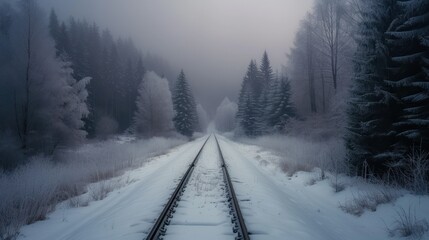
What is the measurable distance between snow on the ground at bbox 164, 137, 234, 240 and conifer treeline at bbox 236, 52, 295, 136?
21146 mm

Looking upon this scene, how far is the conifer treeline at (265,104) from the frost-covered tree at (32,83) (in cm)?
1985

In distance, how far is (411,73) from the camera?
7766mm

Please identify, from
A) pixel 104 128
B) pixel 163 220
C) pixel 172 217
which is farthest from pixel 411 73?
pixel 104 128

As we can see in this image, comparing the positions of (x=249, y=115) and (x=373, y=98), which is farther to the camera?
(x=249, y=115)

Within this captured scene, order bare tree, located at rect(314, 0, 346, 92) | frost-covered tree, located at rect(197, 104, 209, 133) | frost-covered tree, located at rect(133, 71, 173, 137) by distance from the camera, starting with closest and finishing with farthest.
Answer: bare tree, located at rect(314, 0, 346, 92) < frost-covered tree, located at rect(133, 71, 173, 137) < frost-covered tree, located at rect(197, 104, 209, 133)

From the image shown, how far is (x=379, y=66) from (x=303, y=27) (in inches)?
797

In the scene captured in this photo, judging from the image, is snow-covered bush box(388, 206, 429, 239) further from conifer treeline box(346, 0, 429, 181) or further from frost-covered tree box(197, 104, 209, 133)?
frost-covered tree box(197, 104, 209, 133)

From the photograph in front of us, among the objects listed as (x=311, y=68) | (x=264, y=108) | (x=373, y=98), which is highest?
(x=311, y=68)

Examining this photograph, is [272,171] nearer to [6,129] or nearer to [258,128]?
[6,129]

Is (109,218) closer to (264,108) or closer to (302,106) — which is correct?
(302,106)

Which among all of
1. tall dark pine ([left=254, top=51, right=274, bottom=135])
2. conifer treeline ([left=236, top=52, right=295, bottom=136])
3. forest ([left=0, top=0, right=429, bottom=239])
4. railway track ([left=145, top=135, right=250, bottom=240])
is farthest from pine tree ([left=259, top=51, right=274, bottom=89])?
railway track ([left=145, top=135, right=250, bottom=240])

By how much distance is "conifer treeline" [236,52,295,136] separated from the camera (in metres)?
28.8

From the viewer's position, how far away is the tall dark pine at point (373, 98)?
823 cm

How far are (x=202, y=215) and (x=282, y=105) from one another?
953 inches
